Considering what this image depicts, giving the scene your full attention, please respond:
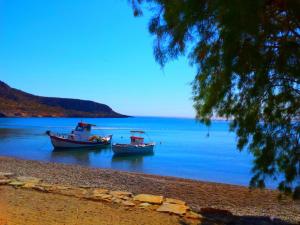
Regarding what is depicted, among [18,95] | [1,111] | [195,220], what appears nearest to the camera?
[195,220]

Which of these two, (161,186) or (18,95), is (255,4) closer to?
(161,186)

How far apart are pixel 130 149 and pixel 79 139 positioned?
253 inches

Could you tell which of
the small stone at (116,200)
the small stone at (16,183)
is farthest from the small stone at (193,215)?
the small stone at (16,183)

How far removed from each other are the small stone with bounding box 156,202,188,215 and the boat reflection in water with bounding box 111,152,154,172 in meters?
17.0

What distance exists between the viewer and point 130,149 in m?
35.5

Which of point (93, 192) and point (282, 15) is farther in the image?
point (93, 192)

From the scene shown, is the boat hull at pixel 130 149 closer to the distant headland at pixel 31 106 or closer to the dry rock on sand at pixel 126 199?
the dry rock on sand at pixel 126 199

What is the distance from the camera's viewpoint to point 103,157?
34188 mm

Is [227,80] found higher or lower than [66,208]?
higher

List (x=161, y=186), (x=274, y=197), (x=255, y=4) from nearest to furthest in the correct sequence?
(x=255, y=4)
(x=274, y=197)
(x=161, y=186)

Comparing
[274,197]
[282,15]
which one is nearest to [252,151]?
[282,15]

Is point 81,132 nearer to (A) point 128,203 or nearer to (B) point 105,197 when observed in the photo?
(B) point 105,197

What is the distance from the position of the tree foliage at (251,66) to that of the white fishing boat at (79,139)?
32.0m

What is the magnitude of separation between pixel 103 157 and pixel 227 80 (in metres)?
29.3
